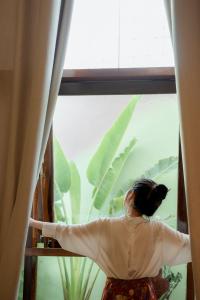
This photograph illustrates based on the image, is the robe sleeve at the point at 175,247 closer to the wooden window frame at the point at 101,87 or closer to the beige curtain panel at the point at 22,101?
the wooden window frame at the point at 101,87

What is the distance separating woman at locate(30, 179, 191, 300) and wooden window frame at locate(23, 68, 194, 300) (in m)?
0.20

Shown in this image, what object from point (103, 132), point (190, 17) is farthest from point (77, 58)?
point (190, 17)

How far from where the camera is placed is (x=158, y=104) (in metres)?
2.09

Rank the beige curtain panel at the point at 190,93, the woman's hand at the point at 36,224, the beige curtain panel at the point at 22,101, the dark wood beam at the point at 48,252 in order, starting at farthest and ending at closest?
the dark wood beam at the point at 48,252, the woman's hand at the point at 36,224, the beige curtain panel at the point at 22,101, the beige curtain panel at the point at 190,93

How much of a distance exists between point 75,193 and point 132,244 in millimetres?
462

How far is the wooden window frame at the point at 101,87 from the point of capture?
2.00m

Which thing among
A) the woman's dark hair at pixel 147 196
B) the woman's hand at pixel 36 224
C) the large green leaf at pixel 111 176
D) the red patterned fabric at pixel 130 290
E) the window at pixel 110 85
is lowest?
the red patterned fabric at pixel 130 290

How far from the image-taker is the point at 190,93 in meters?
1.67

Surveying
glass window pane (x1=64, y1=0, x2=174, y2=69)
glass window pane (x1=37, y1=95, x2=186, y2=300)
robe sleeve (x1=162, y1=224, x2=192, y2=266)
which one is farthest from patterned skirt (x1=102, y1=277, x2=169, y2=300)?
glass window pane (x1=64, y1=0, x2=174, y2=69)

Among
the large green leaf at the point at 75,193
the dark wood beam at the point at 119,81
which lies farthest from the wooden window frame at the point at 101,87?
the large green leaf at the point at 75,193

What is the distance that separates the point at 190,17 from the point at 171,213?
3.32 feet

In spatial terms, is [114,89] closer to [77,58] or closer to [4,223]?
[77,58]

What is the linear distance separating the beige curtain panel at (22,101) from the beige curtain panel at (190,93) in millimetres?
559

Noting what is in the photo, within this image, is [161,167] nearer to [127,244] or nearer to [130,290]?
[127,244]
